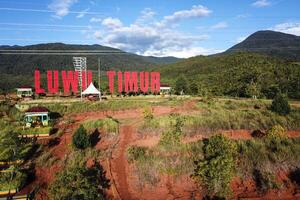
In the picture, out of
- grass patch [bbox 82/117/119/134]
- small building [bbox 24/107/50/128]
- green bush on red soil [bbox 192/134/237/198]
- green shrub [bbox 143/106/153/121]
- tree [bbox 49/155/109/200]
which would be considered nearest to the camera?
tree [bbox 49/155/109/200]

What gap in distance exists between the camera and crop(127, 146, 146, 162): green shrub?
2604cm

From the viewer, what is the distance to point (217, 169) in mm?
21672

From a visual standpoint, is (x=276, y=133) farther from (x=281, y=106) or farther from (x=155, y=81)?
(x=155, y=81)

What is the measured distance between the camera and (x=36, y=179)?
23.9 m

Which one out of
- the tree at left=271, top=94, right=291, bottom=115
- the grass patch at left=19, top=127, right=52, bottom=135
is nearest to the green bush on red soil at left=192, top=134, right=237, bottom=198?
the tree at left=271, top=94, right=291, bottom=115

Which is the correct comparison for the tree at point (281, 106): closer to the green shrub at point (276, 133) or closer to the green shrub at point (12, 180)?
the green shrub at point (276, 133)

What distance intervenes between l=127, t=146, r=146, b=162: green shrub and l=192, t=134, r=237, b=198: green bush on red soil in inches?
206

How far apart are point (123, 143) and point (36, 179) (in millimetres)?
8980

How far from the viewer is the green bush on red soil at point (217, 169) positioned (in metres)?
21.5

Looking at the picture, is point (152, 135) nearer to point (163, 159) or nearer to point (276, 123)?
point (163, 159)

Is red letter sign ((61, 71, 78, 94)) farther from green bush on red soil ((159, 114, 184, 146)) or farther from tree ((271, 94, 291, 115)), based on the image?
tree ((271, 94, 291, 115))

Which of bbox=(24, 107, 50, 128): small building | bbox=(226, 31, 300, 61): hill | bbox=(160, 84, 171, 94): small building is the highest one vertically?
bbox=(226, 31, 300, 61): hill

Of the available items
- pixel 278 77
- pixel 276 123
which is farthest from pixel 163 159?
pixel 278 77

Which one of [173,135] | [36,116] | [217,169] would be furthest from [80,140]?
[217,169]
